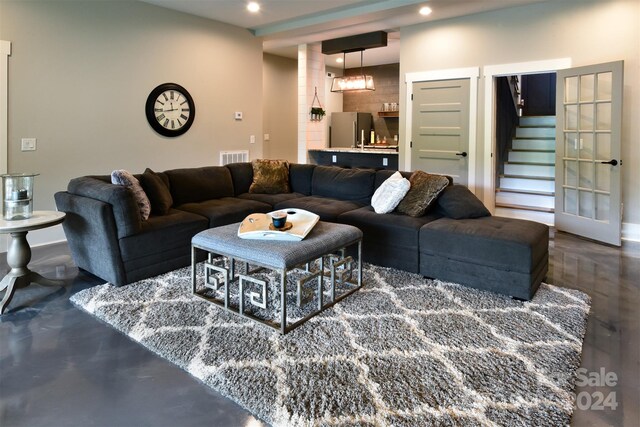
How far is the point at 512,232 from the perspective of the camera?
3.24 meters

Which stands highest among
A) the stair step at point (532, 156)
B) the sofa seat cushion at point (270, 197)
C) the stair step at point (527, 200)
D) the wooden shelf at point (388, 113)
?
the wooden shelf at point (388, 113)

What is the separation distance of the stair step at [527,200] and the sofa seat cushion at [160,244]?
15.5 ft

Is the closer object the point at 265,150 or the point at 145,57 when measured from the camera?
the point at 145,57

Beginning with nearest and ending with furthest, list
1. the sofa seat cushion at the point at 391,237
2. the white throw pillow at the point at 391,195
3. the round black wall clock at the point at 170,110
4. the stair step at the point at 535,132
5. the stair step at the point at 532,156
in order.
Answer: the sofa seat cushion at the point at 391,237
the white throw pillow at the point at 391,195
the round black wall clock at the point at 170,110
the stair step at the point at 532,156
the stair step at the point at 535,132

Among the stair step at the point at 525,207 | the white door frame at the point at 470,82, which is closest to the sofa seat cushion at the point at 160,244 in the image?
the white door frame at the point at 470,82

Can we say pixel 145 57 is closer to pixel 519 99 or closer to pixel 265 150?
pixel 265 150

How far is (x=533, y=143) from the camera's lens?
7109mm

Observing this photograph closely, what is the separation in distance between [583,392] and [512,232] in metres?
1.40

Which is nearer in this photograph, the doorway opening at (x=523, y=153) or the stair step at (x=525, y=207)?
the stair step at (x=525, y=207)

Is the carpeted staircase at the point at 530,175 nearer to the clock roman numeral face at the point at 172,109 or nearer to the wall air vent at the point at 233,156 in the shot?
the wall air vent at the point at 233,156

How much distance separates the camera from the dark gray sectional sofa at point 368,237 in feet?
10.5

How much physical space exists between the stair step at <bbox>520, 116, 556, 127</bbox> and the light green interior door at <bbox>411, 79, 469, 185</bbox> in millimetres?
2241

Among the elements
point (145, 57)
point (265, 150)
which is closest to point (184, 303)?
point (145, 57)

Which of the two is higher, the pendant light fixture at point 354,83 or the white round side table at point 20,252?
the pendant light fixture at point 354,83
